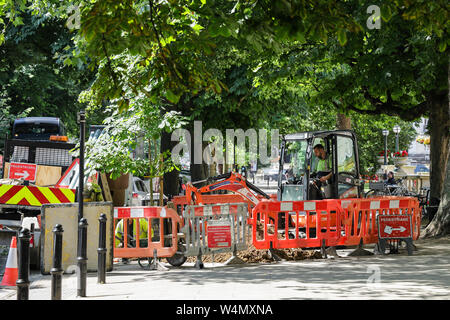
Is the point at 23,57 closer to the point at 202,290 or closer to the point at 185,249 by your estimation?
the point at 185,249

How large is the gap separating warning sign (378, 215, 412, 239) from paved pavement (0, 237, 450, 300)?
61 centimetres

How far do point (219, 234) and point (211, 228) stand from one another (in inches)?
7.6

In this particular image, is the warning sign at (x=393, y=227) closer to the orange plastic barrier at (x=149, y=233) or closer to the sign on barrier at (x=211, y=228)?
the sign on barrier at (x=211, y=228)

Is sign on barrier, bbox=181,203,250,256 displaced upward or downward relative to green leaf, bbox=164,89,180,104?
downward

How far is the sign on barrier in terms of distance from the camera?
12133mm

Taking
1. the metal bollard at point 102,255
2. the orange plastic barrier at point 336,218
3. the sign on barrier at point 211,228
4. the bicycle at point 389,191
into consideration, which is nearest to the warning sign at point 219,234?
the sign on barrier at point 211,228

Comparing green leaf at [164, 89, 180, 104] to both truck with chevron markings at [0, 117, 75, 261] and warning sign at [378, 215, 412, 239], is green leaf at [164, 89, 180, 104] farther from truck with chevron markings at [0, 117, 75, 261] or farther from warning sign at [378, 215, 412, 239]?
warning sign at [378, 215, 412, 239]

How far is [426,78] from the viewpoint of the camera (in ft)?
54.2

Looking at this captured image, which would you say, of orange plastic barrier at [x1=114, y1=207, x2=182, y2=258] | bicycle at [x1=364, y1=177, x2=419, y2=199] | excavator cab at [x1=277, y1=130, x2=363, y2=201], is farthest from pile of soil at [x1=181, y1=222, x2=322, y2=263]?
bicycle at [x1=364, y1=177, x2=419, y2=199]

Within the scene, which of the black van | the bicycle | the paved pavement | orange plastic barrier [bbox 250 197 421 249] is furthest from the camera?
the black van

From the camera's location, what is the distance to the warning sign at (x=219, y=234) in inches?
484

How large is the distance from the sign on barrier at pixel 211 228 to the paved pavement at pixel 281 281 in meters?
0.37

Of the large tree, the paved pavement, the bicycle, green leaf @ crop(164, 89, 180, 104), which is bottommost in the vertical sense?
the paved pavement

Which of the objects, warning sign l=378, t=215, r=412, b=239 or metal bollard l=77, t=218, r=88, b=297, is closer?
metal bollard l=77, t=218, r=88, b=297
